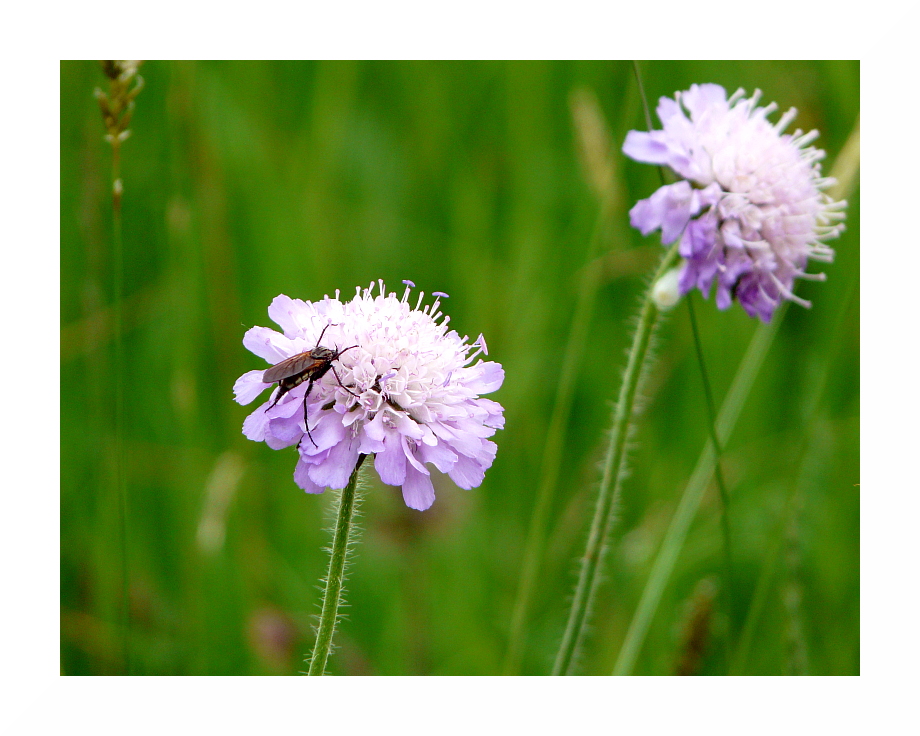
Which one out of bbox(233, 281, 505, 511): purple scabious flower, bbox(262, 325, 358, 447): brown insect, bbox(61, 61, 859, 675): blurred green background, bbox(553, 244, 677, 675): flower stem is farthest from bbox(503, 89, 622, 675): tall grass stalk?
bbox(262, 325, 358, 447): brown insect

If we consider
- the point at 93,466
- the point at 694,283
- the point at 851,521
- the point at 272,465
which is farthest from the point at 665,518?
the point at 93,466

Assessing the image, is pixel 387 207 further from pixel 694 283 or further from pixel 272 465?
pixel 694 283

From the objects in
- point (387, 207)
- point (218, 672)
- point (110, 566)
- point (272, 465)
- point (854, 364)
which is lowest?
point (218, 672)

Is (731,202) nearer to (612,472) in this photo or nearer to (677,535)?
(612,472)

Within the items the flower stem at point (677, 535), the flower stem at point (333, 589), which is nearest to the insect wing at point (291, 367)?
the flower stem at point (333, 589)

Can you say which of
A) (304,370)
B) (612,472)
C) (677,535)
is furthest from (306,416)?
(677,535)

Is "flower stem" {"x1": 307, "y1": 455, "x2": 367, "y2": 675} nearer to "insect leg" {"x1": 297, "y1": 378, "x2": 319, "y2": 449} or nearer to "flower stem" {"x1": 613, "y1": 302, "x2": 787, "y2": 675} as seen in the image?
"insect leg" {"x1": 297, "y1": 378, "x2": 319, "y2": 449}

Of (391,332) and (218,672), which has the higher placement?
(391,332)

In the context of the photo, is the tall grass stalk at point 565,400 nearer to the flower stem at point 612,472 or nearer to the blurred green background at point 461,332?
the blurred green background at point 461,332
